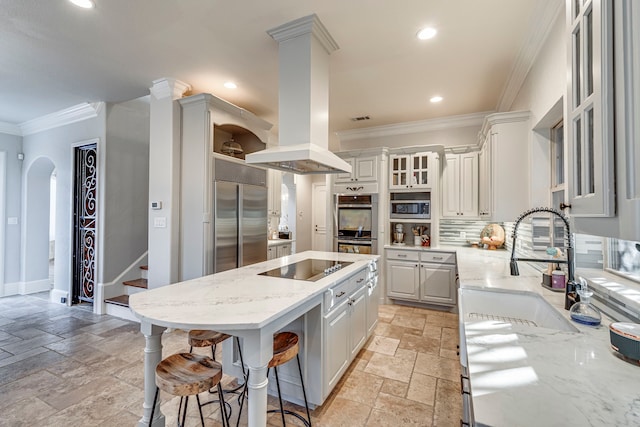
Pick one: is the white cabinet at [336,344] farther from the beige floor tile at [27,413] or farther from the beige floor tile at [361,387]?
the beige floor tile at [27,413]

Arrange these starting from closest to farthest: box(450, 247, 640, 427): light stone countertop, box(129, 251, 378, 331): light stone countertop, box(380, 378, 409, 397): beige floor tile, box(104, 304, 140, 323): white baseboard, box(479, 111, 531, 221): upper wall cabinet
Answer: box(450, 247, 640, 427): light stone countertop, box(129, 251, 378, 331): light stone countertop, box(380, 378, 409, 397): beige floor tile, box(479, 111, 531, 221): upper wall cabinet, box(104, 304, 140, 323): white baseboard

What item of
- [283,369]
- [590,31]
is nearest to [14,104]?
[283,369]

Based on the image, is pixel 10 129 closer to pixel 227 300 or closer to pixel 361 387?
pixel 227 300

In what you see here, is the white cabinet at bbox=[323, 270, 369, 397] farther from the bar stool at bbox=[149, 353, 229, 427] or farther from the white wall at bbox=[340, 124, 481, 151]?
the white wall at bbox=[340, 124, 481, 151]

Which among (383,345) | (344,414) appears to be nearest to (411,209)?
(383,345)

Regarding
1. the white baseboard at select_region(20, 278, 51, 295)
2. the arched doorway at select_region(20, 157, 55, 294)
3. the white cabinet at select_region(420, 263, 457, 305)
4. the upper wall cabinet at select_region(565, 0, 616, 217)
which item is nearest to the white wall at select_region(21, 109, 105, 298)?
the arched doorway at select_region(20, 157, 55, 294)

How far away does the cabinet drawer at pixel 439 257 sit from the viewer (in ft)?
13.5

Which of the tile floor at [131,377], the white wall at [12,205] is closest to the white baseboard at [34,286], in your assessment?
the white wall at [12,205]

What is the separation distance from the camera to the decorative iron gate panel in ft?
14.1

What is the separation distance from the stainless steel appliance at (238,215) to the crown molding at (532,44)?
3.25 m

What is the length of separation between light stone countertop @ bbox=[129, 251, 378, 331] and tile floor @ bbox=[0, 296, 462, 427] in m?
0.91

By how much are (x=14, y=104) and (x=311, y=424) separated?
5582 mm

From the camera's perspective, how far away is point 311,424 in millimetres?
1914

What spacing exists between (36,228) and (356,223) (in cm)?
555
